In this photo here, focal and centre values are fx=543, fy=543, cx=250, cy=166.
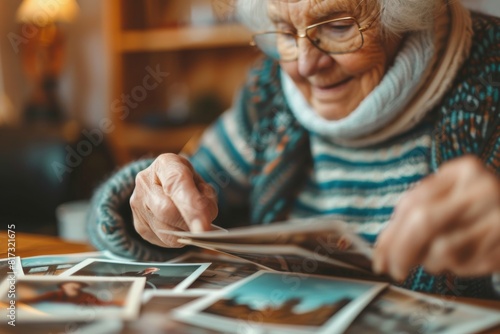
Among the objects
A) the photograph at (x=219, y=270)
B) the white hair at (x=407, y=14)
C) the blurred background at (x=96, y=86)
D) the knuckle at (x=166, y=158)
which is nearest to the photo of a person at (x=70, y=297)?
the photograph at (x=219, y=270)

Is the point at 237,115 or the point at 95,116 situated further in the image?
the point at 95,116

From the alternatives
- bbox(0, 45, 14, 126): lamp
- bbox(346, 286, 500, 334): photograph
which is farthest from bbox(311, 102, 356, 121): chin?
bbox(0, 45, 14, 126): lamp

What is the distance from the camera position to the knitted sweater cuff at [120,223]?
0.77 m

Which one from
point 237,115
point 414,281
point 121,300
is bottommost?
point 414,281

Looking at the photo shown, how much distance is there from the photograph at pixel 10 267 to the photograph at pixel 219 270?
0.65ft

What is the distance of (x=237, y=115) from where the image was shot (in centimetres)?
115

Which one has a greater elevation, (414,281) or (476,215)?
(476,215)

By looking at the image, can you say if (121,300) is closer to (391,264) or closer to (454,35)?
(391,264)

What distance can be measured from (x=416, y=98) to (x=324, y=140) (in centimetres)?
20

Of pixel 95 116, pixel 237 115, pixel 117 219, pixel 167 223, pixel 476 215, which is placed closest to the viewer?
pixel 476 215

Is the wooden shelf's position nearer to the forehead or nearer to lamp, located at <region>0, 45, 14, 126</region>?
lamp, located at <region>0, 45, 14, 126</region>

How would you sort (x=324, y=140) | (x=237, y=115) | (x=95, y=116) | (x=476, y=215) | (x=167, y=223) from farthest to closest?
(x=95, y=116) → (x=237, y=115) → (x=324, y=140) → (x=167, y=223) → (x=476, y=215)

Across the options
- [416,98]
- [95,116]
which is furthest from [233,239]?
[95,116]

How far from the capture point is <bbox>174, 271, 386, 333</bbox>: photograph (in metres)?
0.50
